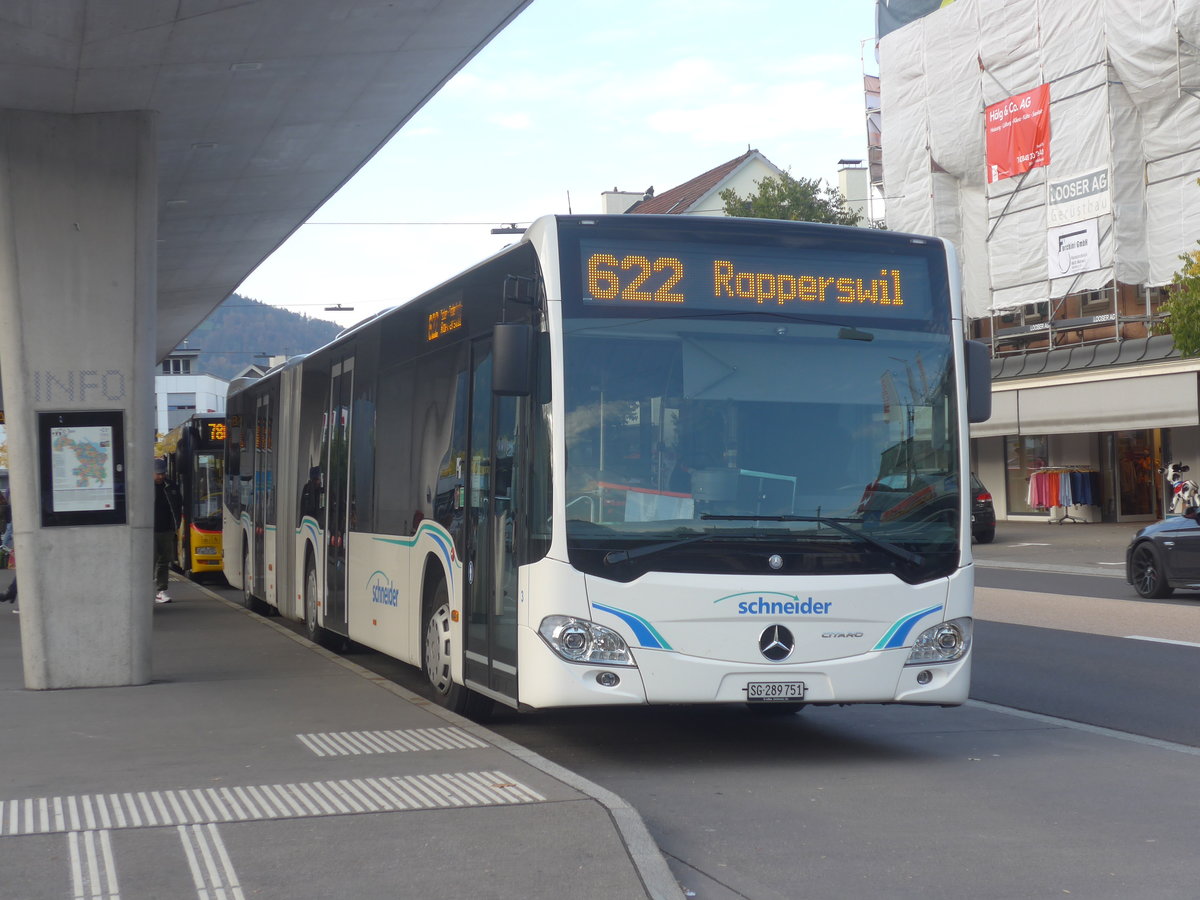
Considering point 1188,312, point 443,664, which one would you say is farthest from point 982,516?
point 443,664

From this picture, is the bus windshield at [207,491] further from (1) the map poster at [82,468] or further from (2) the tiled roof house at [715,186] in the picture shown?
(2) the tiled roof house at [715,186]

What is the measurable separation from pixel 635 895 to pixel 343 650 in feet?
33.5

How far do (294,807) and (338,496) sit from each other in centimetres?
708

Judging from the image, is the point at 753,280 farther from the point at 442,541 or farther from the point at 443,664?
the point at 443,664

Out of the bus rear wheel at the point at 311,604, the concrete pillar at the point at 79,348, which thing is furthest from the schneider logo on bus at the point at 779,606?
the bus rear wheel at the point at 311,604

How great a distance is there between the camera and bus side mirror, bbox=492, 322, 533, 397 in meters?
7.93

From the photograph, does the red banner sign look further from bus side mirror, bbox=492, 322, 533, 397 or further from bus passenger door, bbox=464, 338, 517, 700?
bus side mirror, bbox=492, 322, 533, 397

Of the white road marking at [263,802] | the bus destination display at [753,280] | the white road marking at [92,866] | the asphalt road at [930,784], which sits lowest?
the asphalt road at [930,784]

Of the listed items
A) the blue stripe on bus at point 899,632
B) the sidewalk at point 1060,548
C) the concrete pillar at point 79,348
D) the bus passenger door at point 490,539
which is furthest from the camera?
the sidewalk at point 1060,548

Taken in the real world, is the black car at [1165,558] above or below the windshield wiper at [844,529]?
below

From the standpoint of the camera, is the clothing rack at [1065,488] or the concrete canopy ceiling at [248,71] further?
the clothing rack at [1065,488]

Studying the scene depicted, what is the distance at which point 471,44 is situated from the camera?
11500mm

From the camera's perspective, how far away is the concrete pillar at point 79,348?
11.2 metres

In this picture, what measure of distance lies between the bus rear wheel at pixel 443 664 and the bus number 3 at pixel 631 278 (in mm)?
2657
